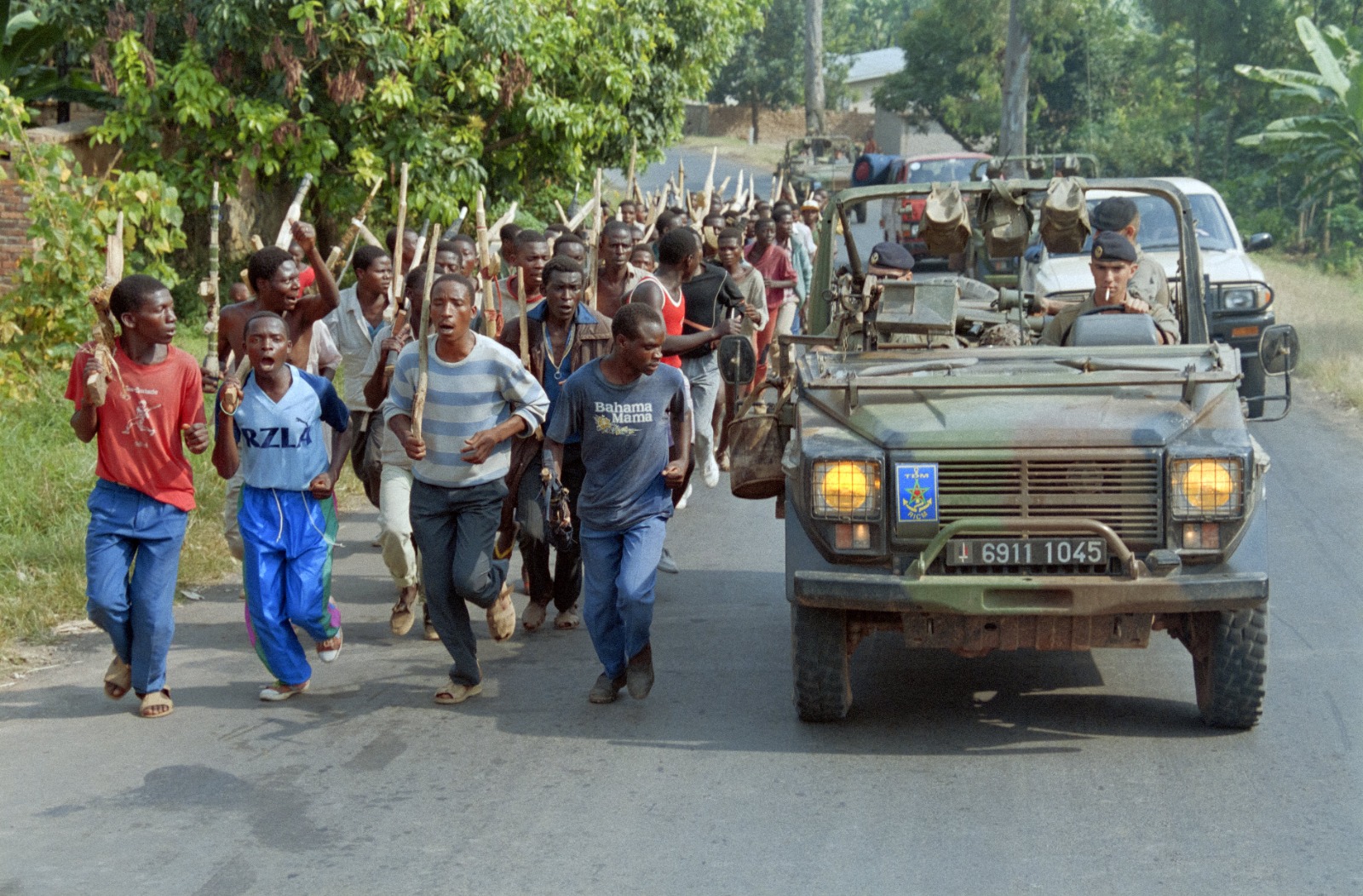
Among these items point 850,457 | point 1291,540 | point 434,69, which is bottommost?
point 1291,540

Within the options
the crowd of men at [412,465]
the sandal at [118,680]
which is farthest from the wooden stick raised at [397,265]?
the sandal at [118,680]

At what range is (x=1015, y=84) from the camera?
31031 millimetres

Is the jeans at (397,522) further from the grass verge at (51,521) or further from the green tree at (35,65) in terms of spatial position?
the green tree at (35,65)

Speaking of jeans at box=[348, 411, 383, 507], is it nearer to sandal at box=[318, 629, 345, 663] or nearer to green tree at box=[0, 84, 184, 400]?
sandal at box=[318, 629, 345, 663]

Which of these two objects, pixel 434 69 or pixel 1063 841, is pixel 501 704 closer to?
pixel 1063 841

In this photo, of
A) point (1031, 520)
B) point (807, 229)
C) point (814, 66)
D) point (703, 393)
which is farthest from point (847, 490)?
point (814, 66)

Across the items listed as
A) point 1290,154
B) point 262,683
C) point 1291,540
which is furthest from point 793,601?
point 1290,154

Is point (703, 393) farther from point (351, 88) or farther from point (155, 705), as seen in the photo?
point (351, 88)

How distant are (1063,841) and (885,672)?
205 cm

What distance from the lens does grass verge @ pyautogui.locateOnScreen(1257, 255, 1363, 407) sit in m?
15.6

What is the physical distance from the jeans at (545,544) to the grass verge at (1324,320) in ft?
27.7

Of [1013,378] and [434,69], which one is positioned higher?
[434,69]

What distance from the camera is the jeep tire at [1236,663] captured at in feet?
19.0

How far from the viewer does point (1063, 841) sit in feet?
16.2
